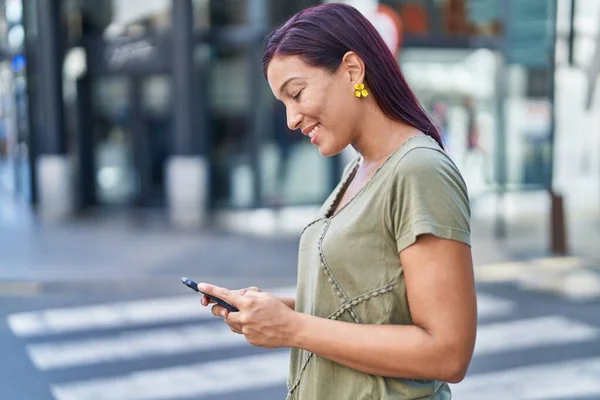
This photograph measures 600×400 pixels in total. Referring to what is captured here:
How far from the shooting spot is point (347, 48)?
4.99 ft

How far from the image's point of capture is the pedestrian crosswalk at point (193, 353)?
5512 millimetres

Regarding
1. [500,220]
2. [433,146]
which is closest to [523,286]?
[500,220]

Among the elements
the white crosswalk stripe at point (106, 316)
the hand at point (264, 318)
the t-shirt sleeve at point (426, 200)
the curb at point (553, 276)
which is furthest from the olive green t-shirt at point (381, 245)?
the curb at point (553, 276)

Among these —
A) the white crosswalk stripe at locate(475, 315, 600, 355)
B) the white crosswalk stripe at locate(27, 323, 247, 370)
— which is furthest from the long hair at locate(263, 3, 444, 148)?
the white crosswalk stripe at locate(27, 323, 247, 370)

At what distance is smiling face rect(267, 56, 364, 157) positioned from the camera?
154 cm

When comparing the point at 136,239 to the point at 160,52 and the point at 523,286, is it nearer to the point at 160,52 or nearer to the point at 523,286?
the point at 160,52

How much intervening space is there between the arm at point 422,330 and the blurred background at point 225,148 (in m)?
6.65

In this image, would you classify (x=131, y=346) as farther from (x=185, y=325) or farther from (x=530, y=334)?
(x=530, y=334)

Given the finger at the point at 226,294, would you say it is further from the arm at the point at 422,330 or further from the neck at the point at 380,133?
the neck at the point at 380,133

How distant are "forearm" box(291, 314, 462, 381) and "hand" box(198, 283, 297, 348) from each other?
0.07ft

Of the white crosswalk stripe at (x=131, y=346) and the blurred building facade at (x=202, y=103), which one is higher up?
the blurred building facade at (x=202, y=103)

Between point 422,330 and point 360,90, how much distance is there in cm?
52

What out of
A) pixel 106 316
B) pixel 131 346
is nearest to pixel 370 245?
pixel 131 346

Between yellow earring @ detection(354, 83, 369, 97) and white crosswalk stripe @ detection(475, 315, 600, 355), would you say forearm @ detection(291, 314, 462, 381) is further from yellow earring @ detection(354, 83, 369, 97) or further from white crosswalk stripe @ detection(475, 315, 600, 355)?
white crosswalk stripe @ detection(475, 315, 600, 355)
